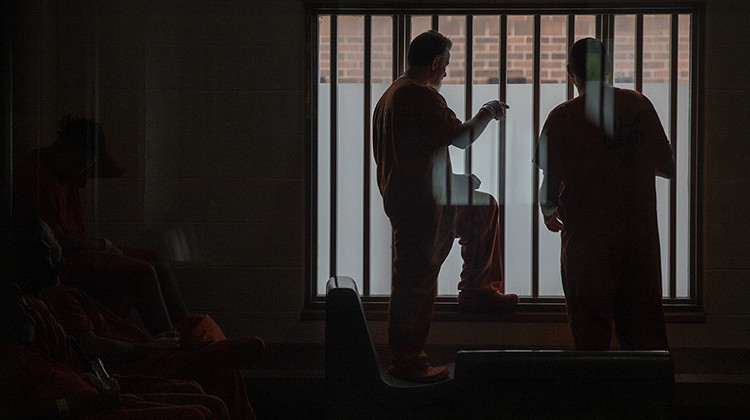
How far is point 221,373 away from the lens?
4.76 ft

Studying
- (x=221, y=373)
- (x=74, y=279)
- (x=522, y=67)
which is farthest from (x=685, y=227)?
(x=74, y=279)

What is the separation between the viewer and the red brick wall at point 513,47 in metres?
1.31

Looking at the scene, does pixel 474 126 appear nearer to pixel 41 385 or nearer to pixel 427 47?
pixel 427 47

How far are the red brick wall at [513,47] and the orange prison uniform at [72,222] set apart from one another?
590 mm

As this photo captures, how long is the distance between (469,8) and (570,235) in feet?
1.70

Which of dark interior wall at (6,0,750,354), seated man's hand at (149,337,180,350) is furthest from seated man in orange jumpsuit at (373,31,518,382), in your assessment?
seated man's hand at (149,337,180,350)

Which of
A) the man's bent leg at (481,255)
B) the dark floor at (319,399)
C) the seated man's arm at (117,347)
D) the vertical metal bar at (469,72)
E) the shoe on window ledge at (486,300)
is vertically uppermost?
the vertical metal bar at (469,72)

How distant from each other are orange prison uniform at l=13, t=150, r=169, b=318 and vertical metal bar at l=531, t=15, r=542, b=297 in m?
0.85

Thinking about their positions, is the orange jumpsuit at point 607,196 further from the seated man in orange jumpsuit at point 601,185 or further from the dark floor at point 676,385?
the dark floor at point 676,385

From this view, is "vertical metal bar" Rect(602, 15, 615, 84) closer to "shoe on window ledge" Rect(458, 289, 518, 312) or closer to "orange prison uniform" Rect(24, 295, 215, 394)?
"shoe on window ledge" Rect(458, 289, 518, 312)

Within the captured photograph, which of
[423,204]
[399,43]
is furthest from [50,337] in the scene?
[399,43]

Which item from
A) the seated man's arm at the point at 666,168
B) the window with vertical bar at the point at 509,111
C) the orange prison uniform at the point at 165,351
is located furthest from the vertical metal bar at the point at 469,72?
the orange prison uniform at the point at 165,351

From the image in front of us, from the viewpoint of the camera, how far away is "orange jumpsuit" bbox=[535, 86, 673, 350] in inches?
52.4

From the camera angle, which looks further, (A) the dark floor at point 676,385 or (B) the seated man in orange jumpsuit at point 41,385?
(A) the dark floor at point 676,385
